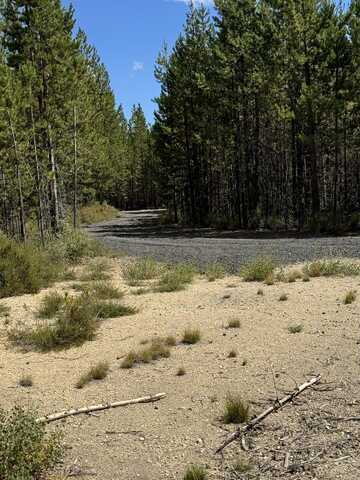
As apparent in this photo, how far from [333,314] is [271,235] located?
50.8 ft

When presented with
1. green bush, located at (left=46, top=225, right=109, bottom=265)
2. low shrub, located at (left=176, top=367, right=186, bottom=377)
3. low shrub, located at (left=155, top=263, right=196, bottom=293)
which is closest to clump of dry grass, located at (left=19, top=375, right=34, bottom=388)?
low shrub, located at (left=176, top=367, right=186, bottom=377)

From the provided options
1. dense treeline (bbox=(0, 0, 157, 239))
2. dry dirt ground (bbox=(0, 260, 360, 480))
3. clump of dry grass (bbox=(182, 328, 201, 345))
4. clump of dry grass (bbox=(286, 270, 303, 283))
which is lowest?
dry dirt ground (bbox=(0, 260, 360, 480))

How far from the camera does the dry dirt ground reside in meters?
4.69

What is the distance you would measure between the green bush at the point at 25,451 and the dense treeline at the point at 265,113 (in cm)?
2042

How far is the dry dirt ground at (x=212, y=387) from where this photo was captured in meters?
4.69

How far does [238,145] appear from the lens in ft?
102

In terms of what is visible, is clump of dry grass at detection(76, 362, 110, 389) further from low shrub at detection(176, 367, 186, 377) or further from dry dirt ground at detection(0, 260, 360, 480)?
low shrub at detection(176, 367, 186, 377)

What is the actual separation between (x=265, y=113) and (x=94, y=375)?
84.5 feet

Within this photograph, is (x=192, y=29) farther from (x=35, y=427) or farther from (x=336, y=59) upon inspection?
(x=35, y=427)

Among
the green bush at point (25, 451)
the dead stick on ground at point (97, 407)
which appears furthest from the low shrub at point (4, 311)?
the green bush at point (25, 451)

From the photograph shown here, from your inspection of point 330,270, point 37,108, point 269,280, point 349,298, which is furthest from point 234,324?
point 37,108

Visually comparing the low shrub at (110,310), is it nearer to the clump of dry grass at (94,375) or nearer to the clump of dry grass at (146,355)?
the clump of dry grass at (146,355)

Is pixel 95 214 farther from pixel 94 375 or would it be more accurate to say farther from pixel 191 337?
pixel 94 375

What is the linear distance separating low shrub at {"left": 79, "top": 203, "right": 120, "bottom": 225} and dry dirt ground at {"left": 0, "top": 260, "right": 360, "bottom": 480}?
122 ft
